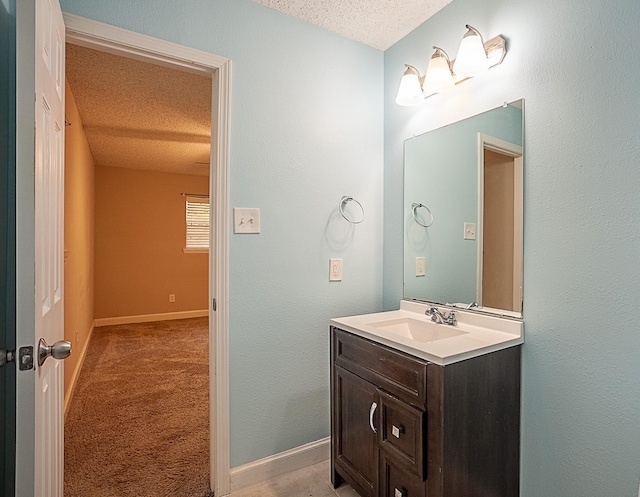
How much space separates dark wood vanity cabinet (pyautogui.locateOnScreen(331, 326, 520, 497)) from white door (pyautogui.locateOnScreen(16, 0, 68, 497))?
3.58ft

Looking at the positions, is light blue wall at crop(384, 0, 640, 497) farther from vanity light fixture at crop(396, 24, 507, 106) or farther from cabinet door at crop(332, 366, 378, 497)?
cabinet door at crop(332, 366, 378, 497)

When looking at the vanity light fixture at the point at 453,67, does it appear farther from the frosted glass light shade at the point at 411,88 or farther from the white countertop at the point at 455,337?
the white countertop at the point at 455,337

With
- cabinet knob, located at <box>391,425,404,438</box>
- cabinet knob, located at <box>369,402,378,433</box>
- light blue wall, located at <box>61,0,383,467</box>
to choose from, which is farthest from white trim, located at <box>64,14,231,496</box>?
cabinet knob, located at <box>391,425,404,438</box>

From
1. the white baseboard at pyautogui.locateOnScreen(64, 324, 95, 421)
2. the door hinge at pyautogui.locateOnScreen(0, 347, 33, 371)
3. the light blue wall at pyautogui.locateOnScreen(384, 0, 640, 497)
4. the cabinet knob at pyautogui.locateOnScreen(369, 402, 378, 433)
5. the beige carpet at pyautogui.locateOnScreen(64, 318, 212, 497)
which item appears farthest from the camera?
the white baseboard at pyautogui.locateOnScreen(64, 324, 95, 421)

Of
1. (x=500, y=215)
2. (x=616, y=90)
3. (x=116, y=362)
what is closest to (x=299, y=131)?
(x=500, y=215)

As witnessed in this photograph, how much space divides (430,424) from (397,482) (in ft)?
1.10

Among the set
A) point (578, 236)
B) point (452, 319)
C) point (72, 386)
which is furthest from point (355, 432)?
point (72, 386)

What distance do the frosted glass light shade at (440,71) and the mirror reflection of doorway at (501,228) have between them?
1.19 ft

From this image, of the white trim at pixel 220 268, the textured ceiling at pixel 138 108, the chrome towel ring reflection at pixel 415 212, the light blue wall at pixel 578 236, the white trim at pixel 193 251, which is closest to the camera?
the light blue wall at pixel 578 236

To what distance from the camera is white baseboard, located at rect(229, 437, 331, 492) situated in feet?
5.68

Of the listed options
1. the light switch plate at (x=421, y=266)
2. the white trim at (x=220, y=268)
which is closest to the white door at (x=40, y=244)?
the white trim at (x=220, y=268)

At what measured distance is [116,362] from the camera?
3641 mm

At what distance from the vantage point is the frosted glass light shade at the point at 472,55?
1526 mm

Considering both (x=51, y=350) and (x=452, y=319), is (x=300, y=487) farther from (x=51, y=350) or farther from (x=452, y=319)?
(x=51, y=350)
